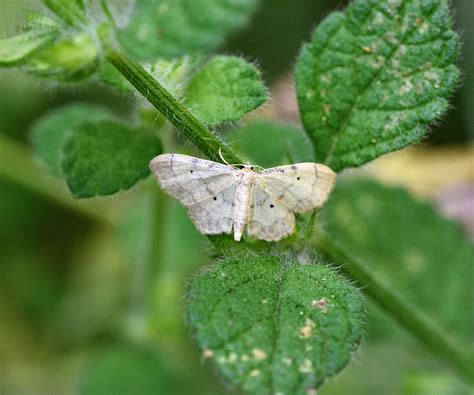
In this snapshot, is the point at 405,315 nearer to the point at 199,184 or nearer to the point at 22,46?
the point at 199,184

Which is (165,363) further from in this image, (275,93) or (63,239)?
(275,93)

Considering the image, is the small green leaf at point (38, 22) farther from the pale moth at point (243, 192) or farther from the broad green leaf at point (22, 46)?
the pale moth at point (243, 192)

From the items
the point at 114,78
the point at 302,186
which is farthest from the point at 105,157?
the point at 302,186

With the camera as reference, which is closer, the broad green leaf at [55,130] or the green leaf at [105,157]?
the green leaf at [105,157]

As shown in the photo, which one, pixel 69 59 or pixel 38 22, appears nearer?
pixel 38 22

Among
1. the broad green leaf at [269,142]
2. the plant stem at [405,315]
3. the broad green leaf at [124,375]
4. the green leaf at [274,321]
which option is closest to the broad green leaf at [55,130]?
the broad green leaf at [269,142]

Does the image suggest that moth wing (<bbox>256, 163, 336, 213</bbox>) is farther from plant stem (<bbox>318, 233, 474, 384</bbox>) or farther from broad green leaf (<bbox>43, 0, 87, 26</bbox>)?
broad green leaf (<bbox>43, 0, 87, 26</bbox>)

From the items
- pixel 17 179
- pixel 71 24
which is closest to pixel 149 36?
pixel 71 24
